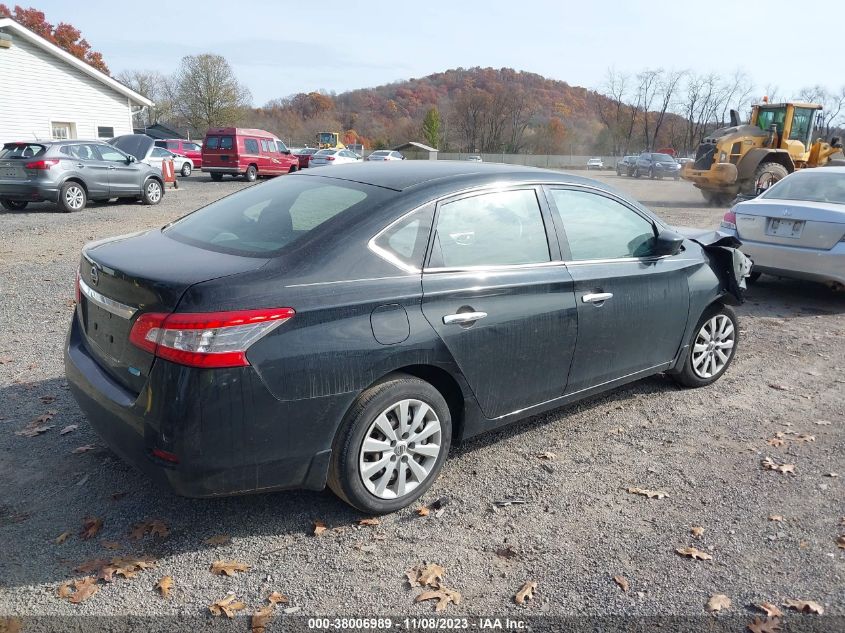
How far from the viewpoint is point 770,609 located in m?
2.73

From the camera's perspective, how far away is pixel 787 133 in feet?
61.3

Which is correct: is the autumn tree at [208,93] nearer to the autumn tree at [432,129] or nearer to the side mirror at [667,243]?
the autumn tree at [432,129]

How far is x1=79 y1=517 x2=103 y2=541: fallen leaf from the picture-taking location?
3.06 m

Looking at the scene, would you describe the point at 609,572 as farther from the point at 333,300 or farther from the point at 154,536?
the point at 154,536

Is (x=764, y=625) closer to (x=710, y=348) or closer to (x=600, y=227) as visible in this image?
(x=600, y=227)

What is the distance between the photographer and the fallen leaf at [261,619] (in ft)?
8.32

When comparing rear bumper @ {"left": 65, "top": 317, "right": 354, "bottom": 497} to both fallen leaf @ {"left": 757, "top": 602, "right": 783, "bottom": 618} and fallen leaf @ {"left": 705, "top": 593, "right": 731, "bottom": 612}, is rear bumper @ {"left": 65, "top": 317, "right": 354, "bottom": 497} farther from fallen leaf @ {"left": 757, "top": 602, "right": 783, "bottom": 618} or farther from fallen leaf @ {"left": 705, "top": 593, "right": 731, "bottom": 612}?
fallen leaf @ {"left": 757, "top": 602, "right": 783, "bottom": 618}

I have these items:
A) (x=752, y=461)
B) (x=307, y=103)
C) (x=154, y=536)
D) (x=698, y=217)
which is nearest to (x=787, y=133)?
(x=698, y=217)

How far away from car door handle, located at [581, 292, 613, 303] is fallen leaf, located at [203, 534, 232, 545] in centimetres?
231

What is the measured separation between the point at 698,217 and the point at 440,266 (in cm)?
1565

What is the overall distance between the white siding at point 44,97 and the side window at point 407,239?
79.7 ft

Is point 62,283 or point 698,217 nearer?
point 62,283

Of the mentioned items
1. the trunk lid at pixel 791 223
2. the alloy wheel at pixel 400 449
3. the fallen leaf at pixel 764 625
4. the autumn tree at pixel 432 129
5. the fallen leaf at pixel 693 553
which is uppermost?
the autumn tree at pixel 432 129

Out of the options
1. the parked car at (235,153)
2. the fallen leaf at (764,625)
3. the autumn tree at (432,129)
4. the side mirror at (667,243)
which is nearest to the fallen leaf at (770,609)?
the fallen leaf at (764,625)
